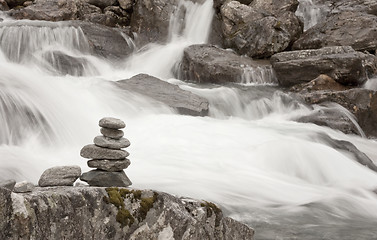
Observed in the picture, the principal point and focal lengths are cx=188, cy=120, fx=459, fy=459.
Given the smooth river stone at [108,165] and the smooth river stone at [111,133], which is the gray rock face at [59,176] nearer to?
the smooth river stone at [108,165]

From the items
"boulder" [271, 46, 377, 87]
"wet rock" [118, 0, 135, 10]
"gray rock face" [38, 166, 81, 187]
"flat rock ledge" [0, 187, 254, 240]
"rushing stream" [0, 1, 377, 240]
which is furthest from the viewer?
"wet rock" [118, 0, 135, 10]

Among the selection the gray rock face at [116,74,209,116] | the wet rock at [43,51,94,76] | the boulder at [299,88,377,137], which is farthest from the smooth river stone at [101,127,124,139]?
the wet rock at [43,51,94,76]

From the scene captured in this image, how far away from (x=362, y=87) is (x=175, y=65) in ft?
25.8

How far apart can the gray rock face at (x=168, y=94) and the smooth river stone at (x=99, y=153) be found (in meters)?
8.53

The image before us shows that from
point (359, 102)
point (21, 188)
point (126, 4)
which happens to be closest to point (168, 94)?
point (359, 102)

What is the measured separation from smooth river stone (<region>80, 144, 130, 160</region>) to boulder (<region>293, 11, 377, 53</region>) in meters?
16.3

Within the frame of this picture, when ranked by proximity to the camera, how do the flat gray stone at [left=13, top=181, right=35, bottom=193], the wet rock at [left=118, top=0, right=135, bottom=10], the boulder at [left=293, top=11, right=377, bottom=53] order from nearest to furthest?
the flat gray stone at [left=13, top=181, right=35, bottom=193] < the boulder at [left=293, top=11, right=377, bottom=53] < the wet rock at [left=118, top=0, right=135, bottom=10]

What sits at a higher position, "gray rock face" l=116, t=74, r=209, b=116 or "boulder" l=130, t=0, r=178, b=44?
"boulder" l=130, t=0, r=178, b=44

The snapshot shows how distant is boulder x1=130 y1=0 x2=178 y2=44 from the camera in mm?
24058

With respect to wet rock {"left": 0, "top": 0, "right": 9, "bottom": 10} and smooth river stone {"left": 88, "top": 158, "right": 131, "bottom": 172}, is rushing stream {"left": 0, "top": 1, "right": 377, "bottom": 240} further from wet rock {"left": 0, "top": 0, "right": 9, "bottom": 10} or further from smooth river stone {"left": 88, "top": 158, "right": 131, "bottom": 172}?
wet rock {"left": 0, "top": 0, "right": 9, "bottom": 10}

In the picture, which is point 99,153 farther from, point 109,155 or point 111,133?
point 111,133

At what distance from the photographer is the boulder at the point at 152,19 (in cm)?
2406

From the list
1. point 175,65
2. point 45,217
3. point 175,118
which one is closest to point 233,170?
point 175,118

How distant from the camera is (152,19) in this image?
24469 millimetres
